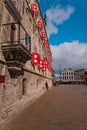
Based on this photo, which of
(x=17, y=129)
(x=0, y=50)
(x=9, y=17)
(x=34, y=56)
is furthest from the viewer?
(x=34, y=56)

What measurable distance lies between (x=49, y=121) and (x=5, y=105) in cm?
268

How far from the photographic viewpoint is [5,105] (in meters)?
6.80

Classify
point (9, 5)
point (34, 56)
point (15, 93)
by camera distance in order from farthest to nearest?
1. point (34, 56)
2. point (15, 93)
3. point (9, 5)

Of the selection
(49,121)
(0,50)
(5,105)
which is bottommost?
(49,121)

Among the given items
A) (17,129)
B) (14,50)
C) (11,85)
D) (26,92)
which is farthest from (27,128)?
(26,92)

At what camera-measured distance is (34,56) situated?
10.8 m

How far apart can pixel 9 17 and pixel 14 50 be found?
7.68ft

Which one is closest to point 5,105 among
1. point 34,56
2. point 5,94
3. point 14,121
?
point 5,94

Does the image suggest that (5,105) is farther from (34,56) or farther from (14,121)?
(34,56)

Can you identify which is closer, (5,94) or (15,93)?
(5,94)

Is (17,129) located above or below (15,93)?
below

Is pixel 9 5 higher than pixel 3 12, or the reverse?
pixel 9 5

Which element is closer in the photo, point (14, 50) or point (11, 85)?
point (14, 50)

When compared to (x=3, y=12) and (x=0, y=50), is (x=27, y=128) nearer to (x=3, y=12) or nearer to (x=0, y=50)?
(x=0, y=50)
